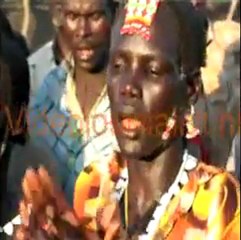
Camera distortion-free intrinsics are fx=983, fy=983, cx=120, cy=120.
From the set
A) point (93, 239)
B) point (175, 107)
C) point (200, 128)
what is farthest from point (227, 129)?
point (93, 239)

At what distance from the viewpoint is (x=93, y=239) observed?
117 cm

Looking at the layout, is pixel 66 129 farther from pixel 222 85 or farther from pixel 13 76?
pixel 222 85

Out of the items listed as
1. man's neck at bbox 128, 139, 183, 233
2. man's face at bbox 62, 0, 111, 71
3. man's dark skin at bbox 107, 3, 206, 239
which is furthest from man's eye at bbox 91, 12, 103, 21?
man's neck at bbox 128, 139, 183, 233

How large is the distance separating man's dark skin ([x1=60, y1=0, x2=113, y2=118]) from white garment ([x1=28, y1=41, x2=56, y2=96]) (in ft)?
0.19

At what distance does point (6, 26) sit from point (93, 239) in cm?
36

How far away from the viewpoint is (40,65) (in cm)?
139

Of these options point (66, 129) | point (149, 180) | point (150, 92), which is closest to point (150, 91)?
point (150, 92)

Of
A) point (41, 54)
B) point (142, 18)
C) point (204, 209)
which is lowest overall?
point (204, 209)

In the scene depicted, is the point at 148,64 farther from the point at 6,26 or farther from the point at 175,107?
the point at 6,26

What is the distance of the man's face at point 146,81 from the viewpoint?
1167 millimetres

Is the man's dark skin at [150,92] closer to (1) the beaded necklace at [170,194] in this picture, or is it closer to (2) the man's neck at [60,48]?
(1) the beaded necklace at [170,194]

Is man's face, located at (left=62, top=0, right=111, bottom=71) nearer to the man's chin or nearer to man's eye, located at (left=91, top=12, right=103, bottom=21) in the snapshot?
man's eye, located at (left=91, top=12, right=103, bottom=21)

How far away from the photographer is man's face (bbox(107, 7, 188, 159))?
117 centimetres

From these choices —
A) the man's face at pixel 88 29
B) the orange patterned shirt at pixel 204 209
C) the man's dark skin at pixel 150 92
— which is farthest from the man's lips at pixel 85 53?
the orange patterned shirt at pixel 204 209
